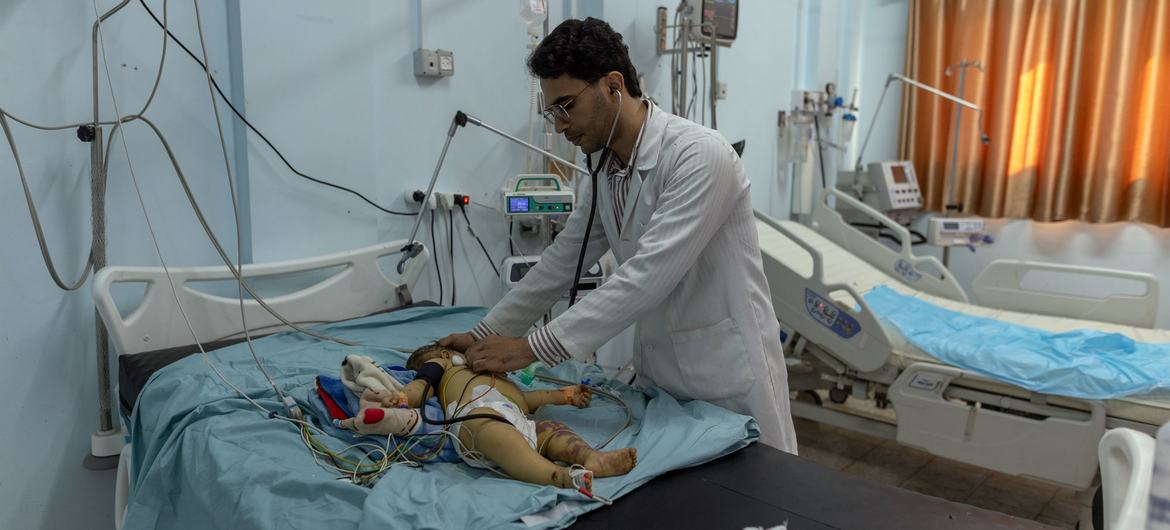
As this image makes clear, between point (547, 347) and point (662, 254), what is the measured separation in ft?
0.98

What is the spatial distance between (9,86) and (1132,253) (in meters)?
5.06

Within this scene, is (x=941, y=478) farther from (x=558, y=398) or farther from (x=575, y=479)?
(x=575, y=479)

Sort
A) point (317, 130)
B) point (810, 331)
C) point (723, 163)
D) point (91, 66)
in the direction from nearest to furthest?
point (723, 163), point (91, 66), point (317, 130), point (810, 331)

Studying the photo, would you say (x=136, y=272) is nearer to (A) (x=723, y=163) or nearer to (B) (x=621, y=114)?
(B) (x=621, y=114)

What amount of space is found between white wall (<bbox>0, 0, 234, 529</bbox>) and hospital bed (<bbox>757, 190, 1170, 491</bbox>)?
2216 millimetres

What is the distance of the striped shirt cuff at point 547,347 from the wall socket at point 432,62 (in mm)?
1563

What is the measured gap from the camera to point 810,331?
295 cm

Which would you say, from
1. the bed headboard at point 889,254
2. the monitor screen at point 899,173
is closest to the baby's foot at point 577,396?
the bed headboard at point 889,254

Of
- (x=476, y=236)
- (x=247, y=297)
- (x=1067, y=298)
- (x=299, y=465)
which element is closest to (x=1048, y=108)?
(x=1067, y=298)

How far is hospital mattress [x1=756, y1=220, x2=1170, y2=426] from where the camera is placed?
2297mm

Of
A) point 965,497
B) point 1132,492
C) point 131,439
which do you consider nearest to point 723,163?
point 1132,492

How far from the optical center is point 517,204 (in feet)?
8.85

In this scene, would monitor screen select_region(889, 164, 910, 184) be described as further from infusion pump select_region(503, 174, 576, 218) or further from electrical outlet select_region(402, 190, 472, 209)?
electrical outlet select_region(402, 190, 472, 209)

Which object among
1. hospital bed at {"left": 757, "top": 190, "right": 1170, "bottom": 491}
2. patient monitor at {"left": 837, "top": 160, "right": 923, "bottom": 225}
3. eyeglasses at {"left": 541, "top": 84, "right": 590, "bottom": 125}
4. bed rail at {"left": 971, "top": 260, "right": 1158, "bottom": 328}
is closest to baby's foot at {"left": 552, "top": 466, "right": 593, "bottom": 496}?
eyeglasses at {"left": 541, "top": 84, "right": 590, "bottom": 125}
